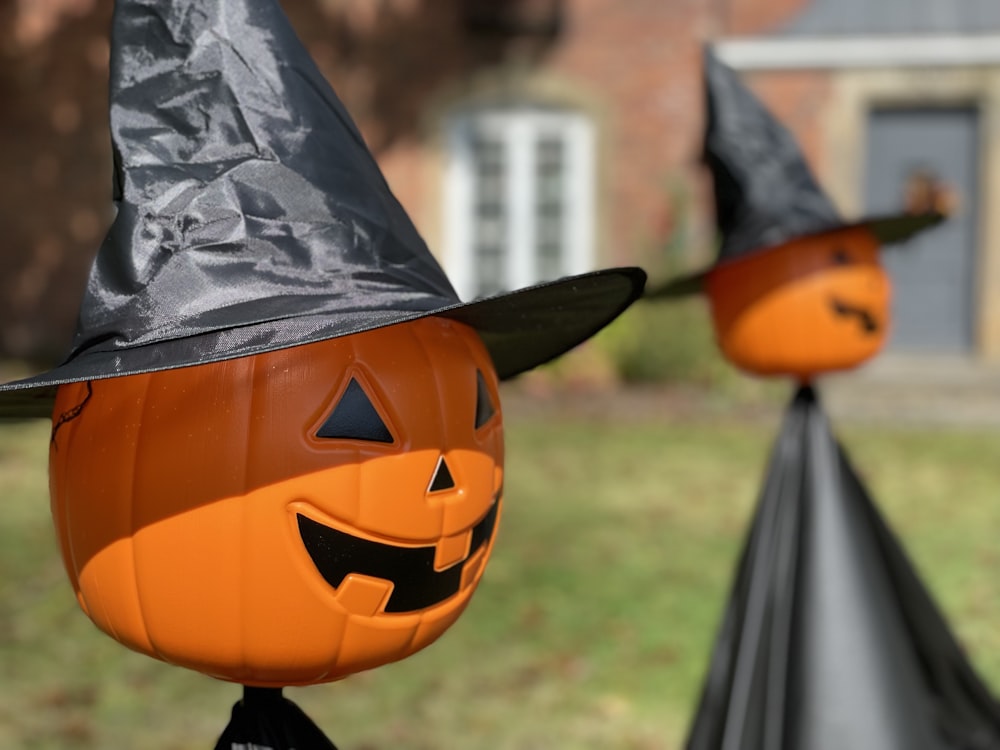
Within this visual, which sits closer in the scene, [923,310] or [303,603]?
[303,603]

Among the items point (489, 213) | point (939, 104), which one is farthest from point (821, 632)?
point (939, 104)

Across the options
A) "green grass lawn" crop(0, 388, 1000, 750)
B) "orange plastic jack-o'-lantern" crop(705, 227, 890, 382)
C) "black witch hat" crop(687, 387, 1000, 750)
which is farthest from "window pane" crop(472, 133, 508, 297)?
"black witch hat" crop(687, 387, 1000, 750)

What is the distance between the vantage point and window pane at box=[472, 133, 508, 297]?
13570 mm

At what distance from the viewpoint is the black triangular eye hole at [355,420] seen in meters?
1.83

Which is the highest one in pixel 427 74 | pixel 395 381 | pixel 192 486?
pixel 427 74

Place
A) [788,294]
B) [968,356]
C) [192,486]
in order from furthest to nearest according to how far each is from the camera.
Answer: [968,356] < [788,294] < [192,486]

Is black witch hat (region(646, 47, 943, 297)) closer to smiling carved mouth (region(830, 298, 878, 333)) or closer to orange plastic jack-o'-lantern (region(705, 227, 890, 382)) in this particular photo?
orange plastic jack-o'-lantern (region(705, 227, 890, 382))

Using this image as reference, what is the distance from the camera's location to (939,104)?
13.1 metres

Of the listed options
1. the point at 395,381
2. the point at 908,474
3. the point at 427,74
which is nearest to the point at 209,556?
the point at 395,381

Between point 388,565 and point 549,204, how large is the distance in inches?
472

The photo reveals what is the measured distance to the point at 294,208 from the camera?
1.84m

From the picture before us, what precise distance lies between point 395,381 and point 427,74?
11923mm

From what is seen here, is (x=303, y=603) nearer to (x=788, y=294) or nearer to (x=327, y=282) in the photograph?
(x=327, y=282)

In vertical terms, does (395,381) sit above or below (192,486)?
above
